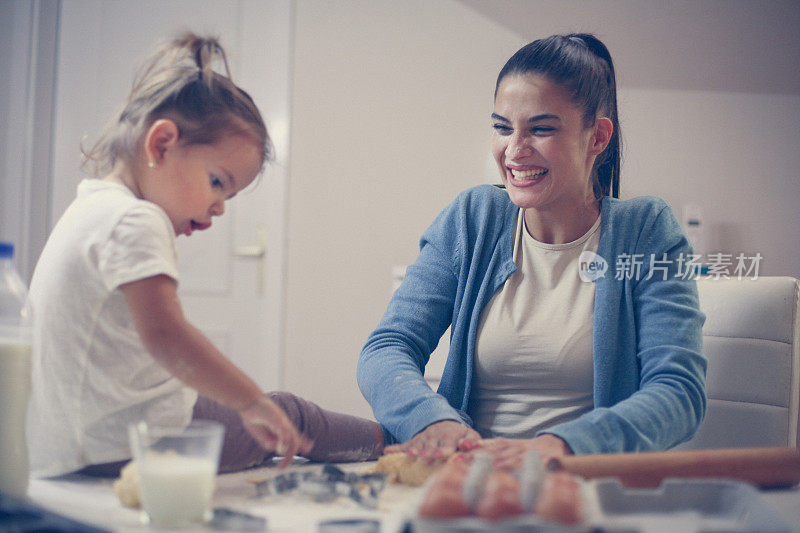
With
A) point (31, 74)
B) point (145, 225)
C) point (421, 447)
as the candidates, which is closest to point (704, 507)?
point (421, 447)

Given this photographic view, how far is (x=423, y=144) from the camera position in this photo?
8.48 feet

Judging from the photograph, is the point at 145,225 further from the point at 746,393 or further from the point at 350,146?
the point at 350,146

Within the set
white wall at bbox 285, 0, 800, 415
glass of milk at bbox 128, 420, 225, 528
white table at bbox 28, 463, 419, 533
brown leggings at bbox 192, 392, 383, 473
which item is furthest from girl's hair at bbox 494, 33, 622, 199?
white wall at bbox 285, 0, 800, 415

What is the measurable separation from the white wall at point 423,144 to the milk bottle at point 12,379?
1.90 metres

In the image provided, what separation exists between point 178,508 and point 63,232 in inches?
14.4

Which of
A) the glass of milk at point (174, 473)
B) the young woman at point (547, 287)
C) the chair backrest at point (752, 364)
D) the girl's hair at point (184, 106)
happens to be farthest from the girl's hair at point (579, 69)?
the glass of milk at point (174, 473)

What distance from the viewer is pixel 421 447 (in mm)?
849

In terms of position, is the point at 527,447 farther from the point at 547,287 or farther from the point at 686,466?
the point at 547,287

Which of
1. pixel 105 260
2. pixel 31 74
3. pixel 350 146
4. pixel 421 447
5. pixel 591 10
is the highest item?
pixel 591 10

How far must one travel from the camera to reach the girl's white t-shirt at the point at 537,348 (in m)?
1.06

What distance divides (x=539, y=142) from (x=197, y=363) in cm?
67

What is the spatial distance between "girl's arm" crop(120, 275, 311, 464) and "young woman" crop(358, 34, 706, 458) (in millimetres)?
298

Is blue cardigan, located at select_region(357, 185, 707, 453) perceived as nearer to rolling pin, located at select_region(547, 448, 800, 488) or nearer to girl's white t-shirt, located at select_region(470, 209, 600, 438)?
girl's white t-shirt, located at select_region(470, 209, 600, 438)

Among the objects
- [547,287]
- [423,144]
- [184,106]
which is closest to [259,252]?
[423,144]
